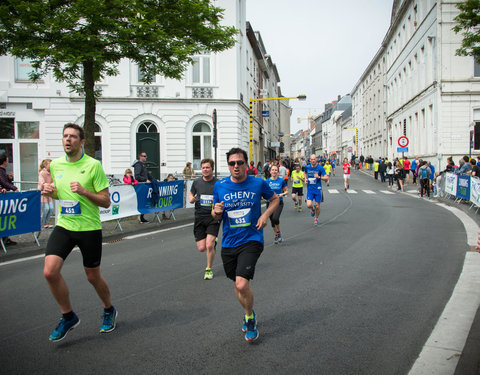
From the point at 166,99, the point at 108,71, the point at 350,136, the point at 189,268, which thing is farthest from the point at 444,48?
the point at 350,136

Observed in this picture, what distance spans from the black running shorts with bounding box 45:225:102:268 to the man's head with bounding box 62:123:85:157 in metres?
0.73

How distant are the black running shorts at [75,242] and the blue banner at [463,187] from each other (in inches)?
601

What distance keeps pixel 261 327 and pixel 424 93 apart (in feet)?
110

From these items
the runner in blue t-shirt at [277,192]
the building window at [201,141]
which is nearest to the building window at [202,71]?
the building window at [201,141]

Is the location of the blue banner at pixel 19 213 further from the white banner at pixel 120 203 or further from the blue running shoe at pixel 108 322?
the blue running shoe at pixel 108 322

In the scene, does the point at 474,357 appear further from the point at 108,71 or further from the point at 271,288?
the point at 108,71

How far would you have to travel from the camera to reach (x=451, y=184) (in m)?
18.8

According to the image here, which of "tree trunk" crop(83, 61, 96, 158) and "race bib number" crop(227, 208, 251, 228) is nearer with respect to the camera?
"race bib number" crop(227, 208, 251, 228)

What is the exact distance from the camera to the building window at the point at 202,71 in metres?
27.9

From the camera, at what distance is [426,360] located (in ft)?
11.4

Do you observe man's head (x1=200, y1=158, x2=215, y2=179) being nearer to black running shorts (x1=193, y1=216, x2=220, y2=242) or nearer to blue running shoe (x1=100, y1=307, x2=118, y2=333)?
black running shorts (x1=193, y1=216, x2=220, y2=242)

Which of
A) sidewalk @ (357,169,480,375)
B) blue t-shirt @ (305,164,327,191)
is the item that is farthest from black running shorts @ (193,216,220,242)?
blue t-shirt @ (305,164,327,191)

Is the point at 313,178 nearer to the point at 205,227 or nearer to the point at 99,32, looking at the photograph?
the point at 205,227

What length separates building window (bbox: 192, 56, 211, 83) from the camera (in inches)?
1099
